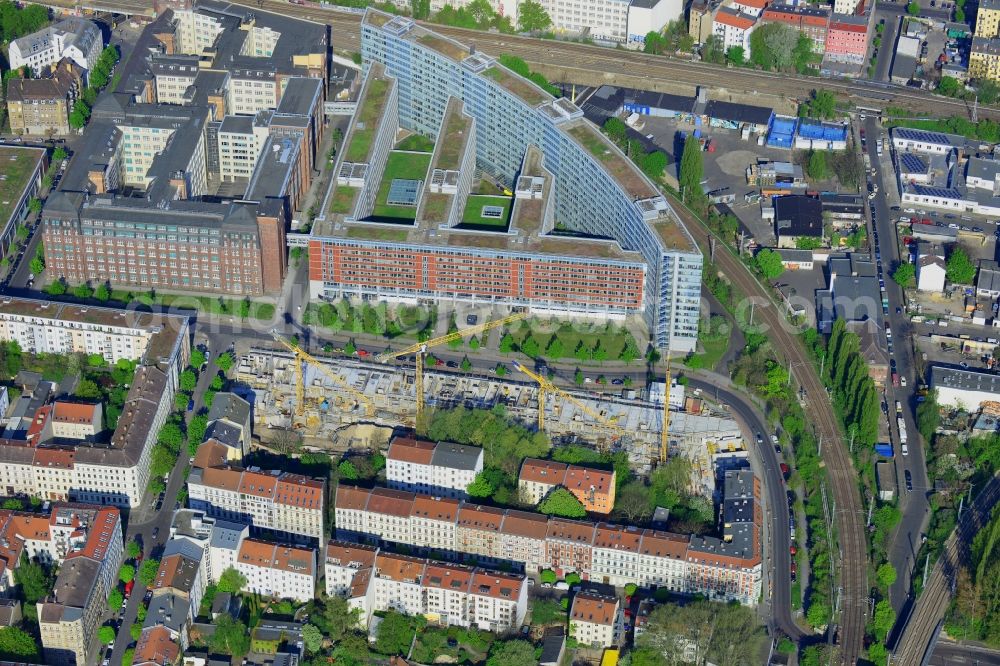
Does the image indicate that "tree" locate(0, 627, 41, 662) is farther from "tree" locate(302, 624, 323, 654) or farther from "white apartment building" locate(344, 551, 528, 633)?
"white apartment building" locate(344, 551, 528, 633)

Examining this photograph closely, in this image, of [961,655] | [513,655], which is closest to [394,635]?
[513,655]

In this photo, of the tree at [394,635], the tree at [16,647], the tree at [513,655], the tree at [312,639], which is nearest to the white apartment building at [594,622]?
the tree at [513,655]

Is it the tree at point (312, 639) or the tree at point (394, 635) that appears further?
the tree at point (394, 635)

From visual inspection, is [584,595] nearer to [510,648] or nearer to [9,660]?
[510,648]

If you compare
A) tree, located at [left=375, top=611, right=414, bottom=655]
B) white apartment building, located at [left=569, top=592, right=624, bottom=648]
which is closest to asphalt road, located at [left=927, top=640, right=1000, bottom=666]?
white apartment building, located at [left=569, top=592, right=624, bottom=648]

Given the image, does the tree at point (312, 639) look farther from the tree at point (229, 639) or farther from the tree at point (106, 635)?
the tree at point (106, 635)
